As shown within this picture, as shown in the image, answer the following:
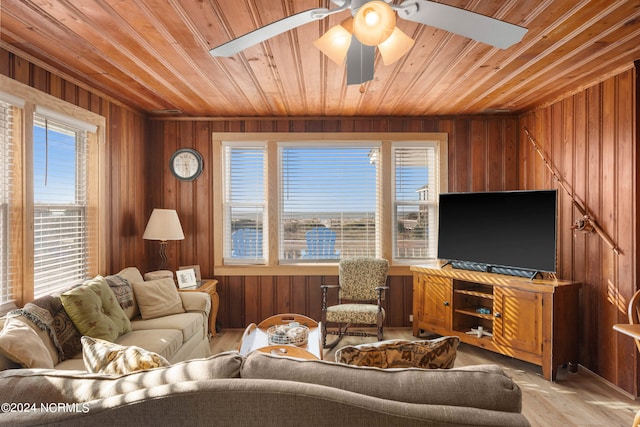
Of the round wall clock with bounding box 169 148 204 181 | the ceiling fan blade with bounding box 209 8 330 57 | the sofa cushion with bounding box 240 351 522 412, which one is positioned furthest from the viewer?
the round wall clock with bounding box 169 148 204 181

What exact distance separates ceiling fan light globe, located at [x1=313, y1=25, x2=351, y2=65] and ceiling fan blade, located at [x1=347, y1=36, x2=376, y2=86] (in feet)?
0.14

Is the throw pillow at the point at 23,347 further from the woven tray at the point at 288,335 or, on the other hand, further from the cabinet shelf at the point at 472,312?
the cabinet shelf at the point at 472,312

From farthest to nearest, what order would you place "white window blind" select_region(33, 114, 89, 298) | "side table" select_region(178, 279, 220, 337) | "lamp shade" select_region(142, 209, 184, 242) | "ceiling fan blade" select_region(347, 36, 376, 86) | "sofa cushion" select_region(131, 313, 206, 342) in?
1. "side table" select_region(178, 279, 220, 337)
2. "lamp shade" select_region(142, 209, 184, 242)
3. "sofa cushion" select_region(131, 313, 206, 342)
4. "white window blind" select_region(33, 114, 89, 298)
5. "ceiling fan blade" select_region(347, 36, 376, 86)

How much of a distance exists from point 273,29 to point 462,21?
79cm

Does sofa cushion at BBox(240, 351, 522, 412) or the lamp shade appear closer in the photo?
sofa cushion at BBox(240, 351, 522, 412)

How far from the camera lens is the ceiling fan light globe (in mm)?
1722

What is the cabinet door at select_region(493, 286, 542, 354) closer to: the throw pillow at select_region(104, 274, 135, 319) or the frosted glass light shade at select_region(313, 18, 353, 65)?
the frosted glass light shade at select_region(313, 18, 353, 65)

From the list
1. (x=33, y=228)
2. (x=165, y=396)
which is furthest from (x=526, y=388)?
(x=33, y=228)

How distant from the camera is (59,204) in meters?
3.12

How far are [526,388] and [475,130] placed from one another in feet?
9.47

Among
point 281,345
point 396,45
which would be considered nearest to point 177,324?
point 281,345

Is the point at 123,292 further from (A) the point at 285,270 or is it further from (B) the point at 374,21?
(B) the point at 374,21

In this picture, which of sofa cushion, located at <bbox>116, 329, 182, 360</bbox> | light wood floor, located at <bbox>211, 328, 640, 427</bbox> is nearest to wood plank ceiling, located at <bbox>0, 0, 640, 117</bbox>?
sofa cushion, located at <bbox>116, 329, 182, 360</bbox>

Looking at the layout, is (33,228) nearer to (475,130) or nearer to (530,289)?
(530,289)
